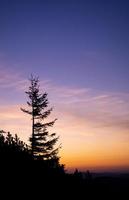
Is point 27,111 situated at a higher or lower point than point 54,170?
higher

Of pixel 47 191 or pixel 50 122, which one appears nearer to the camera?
pixel 47 191

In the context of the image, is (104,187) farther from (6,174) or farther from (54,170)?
(6,174)

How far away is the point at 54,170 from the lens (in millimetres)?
12203

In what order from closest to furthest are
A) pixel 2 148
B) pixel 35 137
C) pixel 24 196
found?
pixel 24 196, pixel 2 148, pixel 35 137

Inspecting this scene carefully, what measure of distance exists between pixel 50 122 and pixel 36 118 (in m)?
1.93

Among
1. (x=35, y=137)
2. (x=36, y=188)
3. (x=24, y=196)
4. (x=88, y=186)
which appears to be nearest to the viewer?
(x=24, y=196)

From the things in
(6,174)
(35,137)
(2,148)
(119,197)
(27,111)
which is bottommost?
(119,197)

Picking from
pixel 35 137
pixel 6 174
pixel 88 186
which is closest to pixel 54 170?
pixel 88 186

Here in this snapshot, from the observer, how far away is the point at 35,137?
115 ft

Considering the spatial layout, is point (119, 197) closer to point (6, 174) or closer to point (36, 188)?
point (36, 188)

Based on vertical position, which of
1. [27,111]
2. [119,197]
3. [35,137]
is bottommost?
[119,197]

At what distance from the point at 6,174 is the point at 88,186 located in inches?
154

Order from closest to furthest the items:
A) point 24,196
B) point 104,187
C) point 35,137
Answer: point 24,196 → point 104,187 → point 35,137

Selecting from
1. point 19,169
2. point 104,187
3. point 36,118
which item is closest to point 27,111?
point 36,118
